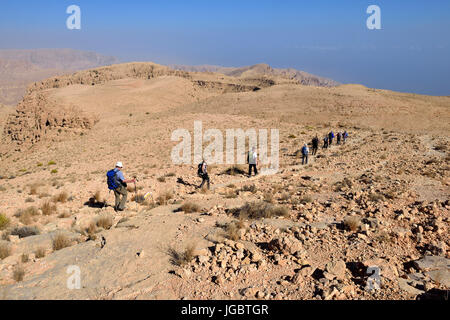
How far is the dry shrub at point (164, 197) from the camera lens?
1004 centimetres

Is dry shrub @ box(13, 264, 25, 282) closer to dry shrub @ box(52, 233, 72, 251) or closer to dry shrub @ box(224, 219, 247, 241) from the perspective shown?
dry shrub @ box(52, 233, 72, 251)

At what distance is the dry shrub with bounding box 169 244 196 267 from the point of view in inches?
200

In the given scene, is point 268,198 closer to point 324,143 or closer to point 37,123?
point 324,143

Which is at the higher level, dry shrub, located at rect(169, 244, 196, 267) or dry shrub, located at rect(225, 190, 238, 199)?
dry shrub, located at rect(169, 244, 196, 267)

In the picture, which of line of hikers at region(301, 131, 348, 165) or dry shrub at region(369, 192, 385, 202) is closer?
dry shrub at region(369, 192, 385, 202)

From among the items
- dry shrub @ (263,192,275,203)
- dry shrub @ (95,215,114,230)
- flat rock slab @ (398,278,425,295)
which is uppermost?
flat rock slab @ (398,278,425,295)

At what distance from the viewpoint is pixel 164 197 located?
10703mm

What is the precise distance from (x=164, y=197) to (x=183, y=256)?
5.71m

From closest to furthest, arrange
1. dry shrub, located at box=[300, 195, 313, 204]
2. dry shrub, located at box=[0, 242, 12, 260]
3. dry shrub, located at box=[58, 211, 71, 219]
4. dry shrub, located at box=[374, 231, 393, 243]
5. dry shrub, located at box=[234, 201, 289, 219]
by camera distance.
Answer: dry shrub, located at box=[374, 231, 393, 243], dry shrub, located at box=[0, 242, 12, 260], dry shrub, located at box=[234, 201, 289, 219], dry shrub, located at box=[300, 195, 313, 204], dry shrub, located at box=[58, 211, 71, 219]

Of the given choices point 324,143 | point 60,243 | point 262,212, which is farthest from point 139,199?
point 324,143

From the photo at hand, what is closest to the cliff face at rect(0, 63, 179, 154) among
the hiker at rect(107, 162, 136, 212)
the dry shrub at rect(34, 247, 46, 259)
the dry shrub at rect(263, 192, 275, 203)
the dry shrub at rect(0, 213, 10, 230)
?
the dry shrub at rect(0, 213, 10, 230)

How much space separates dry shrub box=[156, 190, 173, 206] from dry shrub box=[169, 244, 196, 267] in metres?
4.59

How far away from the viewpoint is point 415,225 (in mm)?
6438
